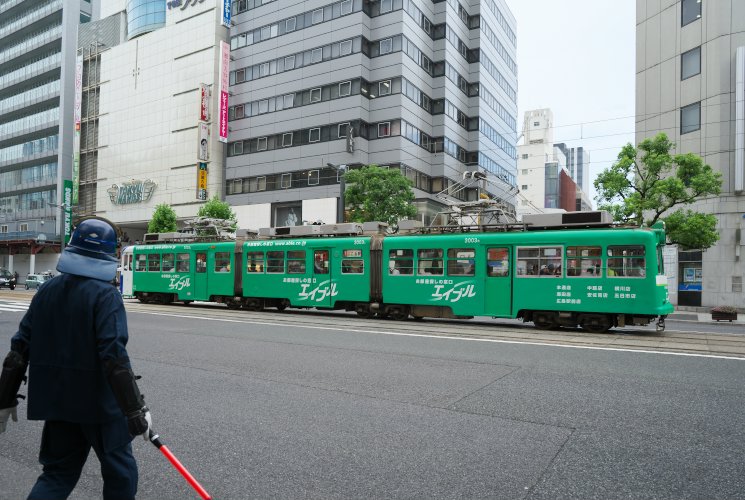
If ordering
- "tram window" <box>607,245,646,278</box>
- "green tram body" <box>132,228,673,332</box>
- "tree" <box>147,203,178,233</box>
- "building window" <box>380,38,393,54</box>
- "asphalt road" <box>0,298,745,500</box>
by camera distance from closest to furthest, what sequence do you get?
1. "asphalt road" <box>0,298,745,500</box>
2. "tram window" <box>607,245,646,278</box>
3. "green tram body" <box>132,228,673,332</box>
4. "building window" <box>380,38,393,54</box>
5. "tree" <box>147,203,178,233</box>

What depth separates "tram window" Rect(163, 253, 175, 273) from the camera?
22656 millimetres

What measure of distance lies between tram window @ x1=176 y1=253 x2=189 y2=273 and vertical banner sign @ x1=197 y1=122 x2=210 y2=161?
2607cm

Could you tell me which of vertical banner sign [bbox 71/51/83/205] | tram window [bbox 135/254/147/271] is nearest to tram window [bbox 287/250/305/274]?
tram window [bbox 135/254/147/271]

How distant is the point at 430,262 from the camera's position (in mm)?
15992

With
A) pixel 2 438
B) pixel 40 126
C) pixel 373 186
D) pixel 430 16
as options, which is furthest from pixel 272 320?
pixel 40 126

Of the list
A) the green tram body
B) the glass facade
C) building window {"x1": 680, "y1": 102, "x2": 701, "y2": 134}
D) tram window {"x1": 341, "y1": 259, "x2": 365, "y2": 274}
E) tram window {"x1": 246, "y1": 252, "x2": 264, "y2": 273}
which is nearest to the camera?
the green tram body

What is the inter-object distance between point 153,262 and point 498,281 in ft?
51.3

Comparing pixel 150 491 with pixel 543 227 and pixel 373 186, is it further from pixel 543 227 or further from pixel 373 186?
pixel 373 186

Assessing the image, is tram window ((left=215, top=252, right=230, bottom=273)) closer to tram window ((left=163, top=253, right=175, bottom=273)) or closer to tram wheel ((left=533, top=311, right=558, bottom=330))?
tram window ((left=163, top=253, right=175, bottom=273))

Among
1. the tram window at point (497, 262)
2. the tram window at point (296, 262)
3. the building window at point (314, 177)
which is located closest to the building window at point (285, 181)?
the building window at point (314, 177)

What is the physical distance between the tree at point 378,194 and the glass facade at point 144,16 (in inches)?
1379

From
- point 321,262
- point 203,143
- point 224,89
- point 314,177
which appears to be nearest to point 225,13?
point 224,89

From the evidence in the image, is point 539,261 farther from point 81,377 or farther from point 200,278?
point 200,278

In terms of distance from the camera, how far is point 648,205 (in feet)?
72.8
